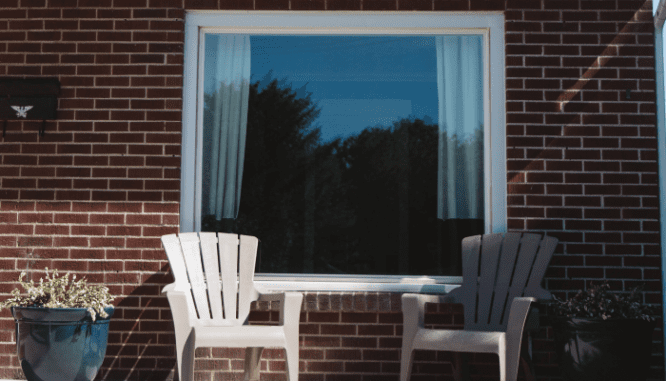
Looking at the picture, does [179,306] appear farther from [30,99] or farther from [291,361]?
[30,99]

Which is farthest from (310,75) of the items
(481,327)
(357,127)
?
(481,327)

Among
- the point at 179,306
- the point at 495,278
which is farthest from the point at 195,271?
the point at 495,278

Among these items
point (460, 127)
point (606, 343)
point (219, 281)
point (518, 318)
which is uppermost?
point (460, 127)

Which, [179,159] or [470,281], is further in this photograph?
[179,159]

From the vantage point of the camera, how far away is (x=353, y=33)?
13.9ft

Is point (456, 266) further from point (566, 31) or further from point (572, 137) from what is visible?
point (566, 31)

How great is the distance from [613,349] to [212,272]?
2.14m

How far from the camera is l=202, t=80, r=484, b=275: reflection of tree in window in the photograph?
13.4 feet

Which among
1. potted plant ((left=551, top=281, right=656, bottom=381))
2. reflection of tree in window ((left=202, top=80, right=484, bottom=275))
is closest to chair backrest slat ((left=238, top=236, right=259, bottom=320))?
reflection of tree in window ((left=202, top=80, right=484, bottom=275))

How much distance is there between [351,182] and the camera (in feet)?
13.7

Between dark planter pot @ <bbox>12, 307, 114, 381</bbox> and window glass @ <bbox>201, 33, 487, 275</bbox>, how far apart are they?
109cm

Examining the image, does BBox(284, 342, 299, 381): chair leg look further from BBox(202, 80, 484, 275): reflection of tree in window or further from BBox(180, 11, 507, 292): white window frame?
BBox(202, 80, 484, 275): reflection of tree in window

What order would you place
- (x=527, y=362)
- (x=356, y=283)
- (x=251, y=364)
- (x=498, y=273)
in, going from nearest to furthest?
(x=527, y=362), (x=251, y=364), (x=498, y=273), (x=356, y=283)

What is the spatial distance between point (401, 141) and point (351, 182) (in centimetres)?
41
